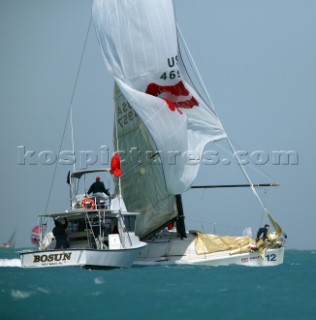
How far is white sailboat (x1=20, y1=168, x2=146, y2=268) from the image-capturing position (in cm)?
2712

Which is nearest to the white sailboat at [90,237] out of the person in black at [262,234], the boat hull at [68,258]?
the boat hull at [68,258]

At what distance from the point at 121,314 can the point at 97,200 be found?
13.5 meters

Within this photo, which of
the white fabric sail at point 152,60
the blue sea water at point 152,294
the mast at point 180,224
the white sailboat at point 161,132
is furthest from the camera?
the white fabric sail at point 152,60

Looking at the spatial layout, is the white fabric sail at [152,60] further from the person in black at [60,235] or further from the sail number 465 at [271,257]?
the person in black at [60,235]

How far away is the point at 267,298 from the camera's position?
21.8 m

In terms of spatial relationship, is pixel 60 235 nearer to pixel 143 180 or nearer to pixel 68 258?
pixel 68 258

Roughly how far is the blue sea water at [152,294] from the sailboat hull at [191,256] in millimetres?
2471

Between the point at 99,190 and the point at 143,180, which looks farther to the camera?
the point at 143,180

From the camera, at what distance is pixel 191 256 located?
106ft

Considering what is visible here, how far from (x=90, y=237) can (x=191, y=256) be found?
475 centimetres

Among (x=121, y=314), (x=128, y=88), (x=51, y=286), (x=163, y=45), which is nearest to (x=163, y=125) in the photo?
(x=128, y=88)

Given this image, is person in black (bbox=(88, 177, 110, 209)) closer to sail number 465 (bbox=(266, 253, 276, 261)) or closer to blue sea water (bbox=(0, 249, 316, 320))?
blue sea water (bbox=(0, 249, 316, 320))

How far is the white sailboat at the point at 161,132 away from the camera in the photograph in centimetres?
3183

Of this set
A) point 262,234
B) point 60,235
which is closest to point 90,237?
point 60,235
